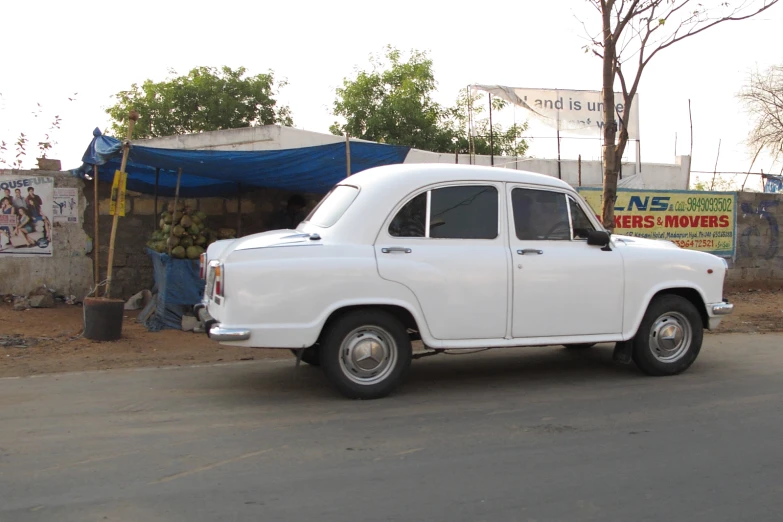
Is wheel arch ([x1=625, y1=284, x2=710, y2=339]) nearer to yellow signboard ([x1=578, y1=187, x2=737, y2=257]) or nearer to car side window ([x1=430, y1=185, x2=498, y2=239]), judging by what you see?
car side window ([x1=430, y1=185, x2=498, y2=239])

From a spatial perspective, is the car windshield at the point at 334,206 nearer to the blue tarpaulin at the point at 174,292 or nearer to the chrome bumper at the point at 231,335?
the chrome bumper at the point at 231,335

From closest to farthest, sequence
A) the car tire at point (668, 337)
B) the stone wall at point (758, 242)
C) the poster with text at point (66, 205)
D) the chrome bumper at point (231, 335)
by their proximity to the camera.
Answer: the chrome bumper at point (231, 335) → the car tire at point (668, 337) → the poster with text at point (66, 205) → the stone wall at point (758, 242)

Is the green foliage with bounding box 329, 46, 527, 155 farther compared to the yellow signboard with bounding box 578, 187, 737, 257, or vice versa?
the green foliage with bounding box 329, 46, 527, 155

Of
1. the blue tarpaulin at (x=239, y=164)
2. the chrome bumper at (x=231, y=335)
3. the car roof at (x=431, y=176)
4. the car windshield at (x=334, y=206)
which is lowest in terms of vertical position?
the chrome bumper at (x=231, y=335)

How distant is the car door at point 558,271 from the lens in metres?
6.12

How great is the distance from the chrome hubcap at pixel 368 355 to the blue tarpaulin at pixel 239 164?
393cm

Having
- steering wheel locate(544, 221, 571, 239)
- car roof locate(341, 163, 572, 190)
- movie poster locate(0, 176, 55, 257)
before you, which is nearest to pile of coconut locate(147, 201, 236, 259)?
movie poster locate(0, 176, 55, 257)

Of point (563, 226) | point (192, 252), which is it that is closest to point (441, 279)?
point (563, 226)

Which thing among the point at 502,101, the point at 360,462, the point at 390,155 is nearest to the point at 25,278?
the point at 390,155

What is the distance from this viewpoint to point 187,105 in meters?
24.0

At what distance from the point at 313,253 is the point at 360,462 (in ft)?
5.83

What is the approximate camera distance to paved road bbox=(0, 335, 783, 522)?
151 inches

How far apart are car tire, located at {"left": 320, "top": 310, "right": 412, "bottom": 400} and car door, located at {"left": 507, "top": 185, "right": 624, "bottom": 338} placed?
3.41 feet

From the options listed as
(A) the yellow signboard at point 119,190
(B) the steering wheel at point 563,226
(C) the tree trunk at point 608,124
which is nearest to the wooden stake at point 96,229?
(A) the yellow signboard at point 119,190
